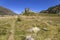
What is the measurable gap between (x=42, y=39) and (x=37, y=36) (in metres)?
0.63

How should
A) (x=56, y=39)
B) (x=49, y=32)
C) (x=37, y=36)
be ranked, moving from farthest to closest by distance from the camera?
(x=49, y=32) < (x=37, y=36) < (x=56, y=39)

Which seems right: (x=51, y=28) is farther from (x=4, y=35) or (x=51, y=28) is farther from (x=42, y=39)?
(x=4, y=35)

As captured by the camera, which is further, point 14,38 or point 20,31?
point 20,31

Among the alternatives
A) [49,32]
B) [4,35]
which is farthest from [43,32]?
[4,35]

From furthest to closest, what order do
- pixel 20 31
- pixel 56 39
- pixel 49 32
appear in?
pixel 20 31 → pixel 49 32 → pixel 56 39

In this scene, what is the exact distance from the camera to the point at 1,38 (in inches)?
496

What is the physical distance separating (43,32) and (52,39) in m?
1.90

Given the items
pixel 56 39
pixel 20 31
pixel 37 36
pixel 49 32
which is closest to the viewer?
pixel 56 39

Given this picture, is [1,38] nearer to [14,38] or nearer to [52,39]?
[14,38]

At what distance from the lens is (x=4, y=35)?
13.6m

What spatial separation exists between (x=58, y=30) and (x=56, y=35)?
1438 mm

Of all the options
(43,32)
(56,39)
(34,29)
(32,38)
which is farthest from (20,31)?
(56,39)

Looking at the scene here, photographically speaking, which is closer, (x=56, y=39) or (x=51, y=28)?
(x=56, y=39)

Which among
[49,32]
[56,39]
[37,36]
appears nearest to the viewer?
[56,39]
